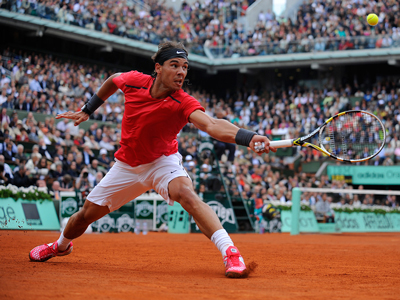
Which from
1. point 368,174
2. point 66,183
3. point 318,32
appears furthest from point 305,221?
point 318,32

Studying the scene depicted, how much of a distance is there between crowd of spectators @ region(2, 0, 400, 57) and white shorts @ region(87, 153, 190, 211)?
18146 mm

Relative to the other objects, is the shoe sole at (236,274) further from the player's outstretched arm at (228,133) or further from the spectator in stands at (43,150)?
the spectator in stands at (43,150)

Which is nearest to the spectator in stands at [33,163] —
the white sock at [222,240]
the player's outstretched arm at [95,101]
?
the player's outstretched arm at [95,101]

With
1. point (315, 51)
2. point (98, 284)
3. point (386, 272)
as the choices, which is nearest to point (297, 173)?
point (315, 51)

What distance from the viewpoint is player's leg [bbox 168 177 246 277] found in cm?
468

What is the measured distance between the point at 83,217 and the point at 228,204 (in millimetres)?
10071

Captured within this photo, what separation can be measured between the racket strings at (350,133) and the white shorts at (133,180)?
2.16 metres

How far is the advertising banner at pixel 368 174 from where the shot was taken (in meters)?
22.9

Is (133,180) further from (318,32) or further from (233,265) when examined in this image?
(318,32)

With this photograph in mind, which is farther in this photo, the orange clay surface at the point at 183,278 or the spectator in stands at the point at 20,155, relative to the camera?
the spectator in stands at the point at 20,155

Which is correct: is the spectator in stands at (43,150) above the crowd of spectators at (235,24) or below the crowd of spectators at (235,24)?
below

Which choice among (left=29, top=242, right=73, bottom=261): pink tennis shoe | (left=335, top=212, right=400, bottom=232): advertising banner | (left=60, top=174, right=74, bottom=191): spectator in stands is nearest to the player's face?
(left=29, top=242, right=73, bottom=261): pink tennis shoe

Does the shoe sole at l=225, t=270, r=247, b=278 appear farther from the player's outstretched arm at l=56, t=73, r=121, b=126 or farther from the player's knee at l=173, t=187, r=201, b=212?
the player's outstretched arm at l=56, t=73, r=121, b=126

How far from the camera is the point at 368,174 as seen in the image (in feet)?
77.4
